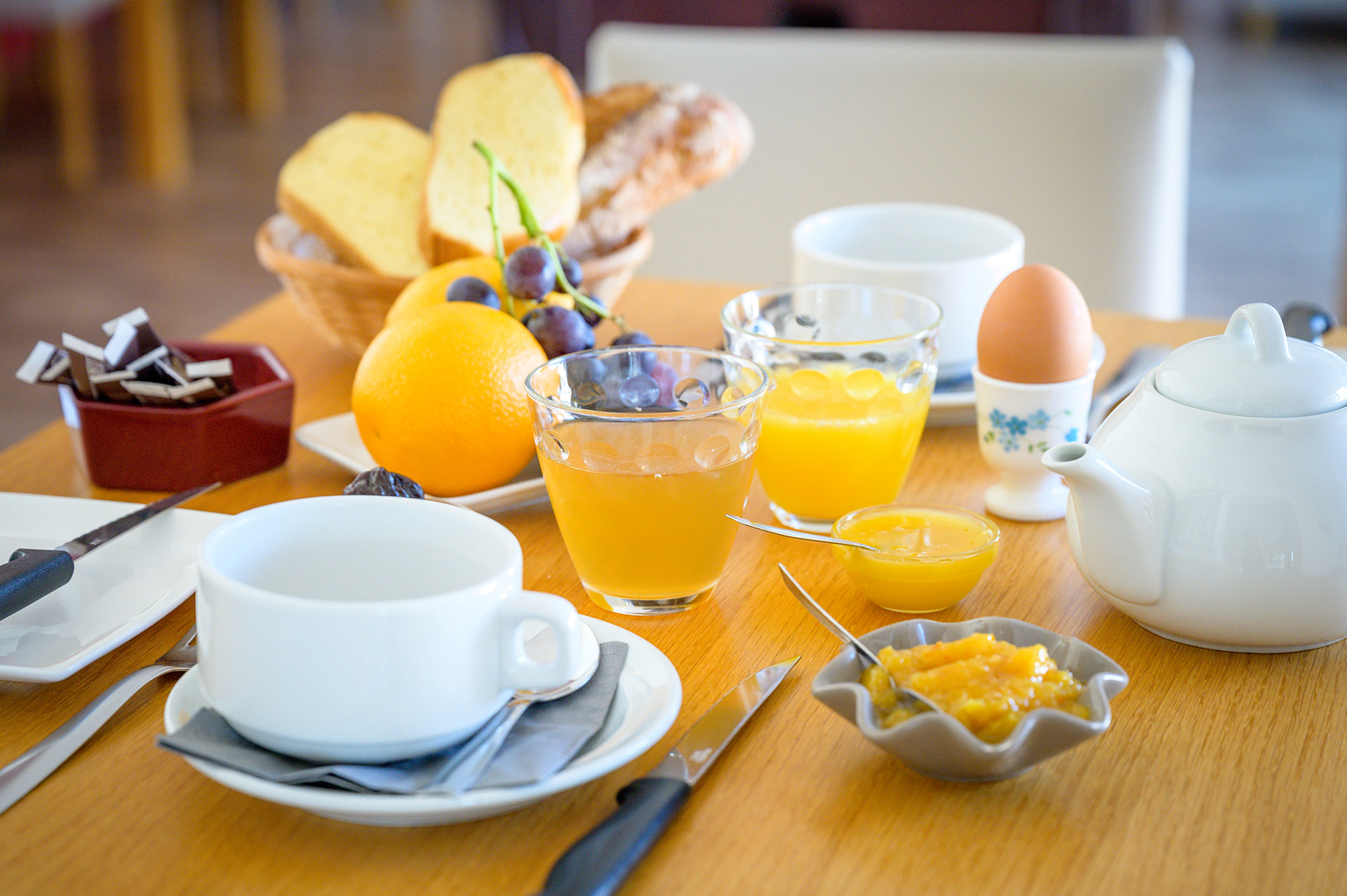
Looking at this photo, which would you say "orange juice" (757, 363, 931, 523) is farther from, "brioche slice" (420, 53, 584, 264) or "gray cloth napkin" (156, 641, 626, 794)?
"brioche slice" (420, 53, 584, 264)

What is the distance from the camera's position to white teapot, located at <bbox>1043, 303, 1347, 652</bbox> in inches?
24.6

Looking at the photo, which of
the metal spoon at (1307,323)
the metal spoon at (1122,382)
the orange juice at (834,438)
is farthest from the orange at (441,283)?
the metal spoon at (1307,323)

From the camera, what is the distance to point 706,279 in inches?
69.8

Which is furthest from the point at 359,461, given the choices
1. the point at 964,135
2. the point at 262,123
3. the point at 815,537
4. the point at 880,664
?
the point at 262,123

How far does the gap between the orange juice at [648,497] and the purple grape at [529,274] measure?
0.22 meters

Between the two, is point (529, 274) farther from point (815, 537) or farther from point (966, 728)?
point (966, 728)

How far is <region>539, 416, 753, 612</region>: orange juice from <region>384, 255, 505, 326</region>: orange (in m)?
0.26

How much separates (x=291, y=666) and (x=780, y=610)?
31 cm

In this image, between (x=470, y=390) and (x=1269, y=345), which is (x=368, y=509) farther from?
(x=1269, y=345)

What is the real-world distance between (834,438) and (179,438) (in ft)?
1.46

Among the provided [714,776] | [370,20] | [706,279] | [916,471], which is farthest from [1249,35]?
[714,776]

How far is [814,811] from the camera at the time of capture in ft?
1.77

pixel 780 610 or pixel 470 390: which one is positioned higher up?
pixel 470 390

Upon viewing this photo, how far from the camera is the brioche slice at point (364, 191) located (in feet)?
3.81
